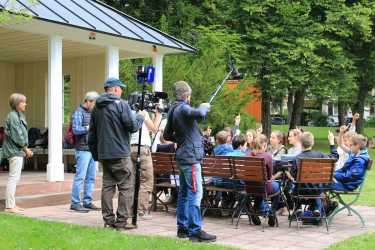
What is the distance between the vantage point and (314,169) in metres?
7.68

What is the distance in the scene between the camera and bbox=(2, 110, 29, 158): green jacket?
8.24 meters

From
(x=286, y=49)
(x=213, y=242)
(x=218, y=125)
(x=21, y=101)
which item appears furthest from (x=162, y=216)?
(x=286, y=49)

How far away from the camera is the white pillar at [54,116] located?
1062 cm

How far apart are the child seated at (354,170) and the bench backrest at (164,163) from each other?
240 centimetres

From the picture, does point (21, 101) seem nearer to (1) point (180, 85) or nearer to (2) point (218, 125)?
(1) point (180, 85)

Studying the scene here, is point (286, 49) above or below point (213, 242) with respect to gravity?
above

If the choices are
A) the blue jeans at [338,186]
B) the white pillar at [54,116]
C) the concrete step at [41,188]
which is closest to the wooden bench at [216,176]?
the blue jeans at [338,186]

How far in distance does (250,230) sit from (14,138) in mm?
3575

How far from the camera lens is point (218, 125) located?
18922 mm

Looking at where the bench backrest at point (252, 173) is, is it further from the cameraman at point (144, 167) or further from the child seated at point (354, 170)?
the cameraman at point (144, 167)

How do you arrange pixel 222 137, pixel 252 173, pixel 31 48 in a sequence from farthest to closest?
pixel 31 48
pixel 222 137
pixel 252 173

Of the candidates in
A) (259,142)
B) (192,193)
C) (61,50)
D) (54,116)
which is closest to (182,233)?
(192,193)

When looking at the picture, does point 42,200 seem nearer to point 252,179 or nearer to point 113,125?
point 113,125

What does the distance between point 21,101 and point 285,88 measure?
17.0 m
